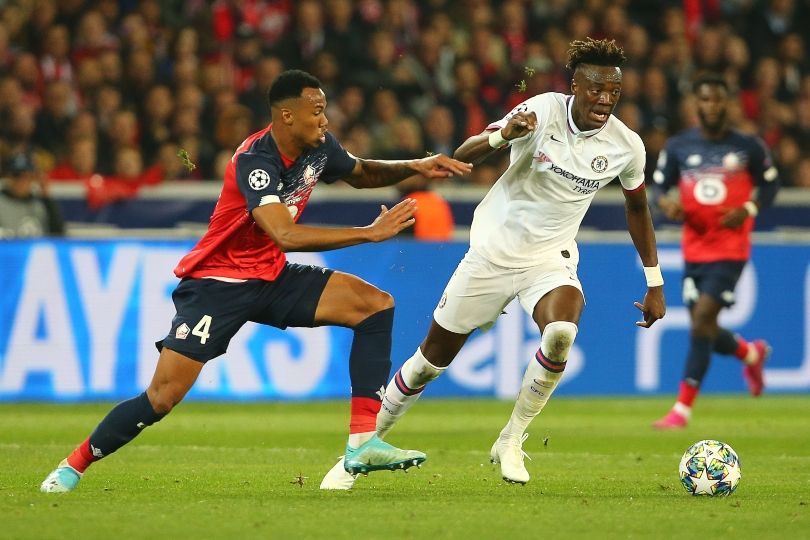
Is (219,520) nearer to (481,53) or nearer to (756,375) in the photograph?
(756,375)

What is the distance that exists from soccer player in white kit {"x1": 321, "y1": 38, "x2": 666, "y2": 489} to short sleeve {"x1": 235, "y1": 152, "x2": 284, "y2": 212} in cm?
144

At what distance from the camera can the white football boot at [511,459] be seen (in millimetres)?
7426

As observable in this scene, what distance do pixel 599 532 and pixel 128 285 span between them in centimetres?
759

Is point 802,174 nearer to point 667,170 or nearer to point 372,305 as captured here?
point 667,170

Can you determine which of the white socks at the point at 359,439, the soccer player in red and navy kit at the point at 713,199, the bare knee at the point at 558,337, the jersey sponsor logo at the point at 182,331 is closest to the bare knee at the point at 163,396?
the jersey sponsor logo at the point at 182,331

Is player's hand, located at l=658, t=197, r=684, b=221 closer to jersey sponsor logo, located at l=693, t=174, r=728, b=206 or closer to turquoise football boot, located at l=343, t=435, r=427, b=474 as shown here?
jersey sponsor logo, located at l=693, t=174, r=728, b=206

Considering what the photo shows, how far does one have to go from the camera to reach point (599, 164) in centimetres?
777

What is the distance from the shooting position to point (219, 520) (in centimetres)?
604

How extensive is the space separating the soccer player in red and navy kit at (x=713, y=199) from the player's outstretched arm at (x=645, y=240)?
3507mm

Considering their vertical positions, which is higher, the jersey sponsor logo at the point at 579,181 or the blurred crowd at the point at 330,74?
the jersey sponsor logo at the point at 579,181

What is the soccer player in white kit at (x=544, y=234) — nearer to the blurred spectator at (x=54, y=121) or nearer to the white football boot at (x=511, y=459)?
the white football boot at (x=511, y=459)

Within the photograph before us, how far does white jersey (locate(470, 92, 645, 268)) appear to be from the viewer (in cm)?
773

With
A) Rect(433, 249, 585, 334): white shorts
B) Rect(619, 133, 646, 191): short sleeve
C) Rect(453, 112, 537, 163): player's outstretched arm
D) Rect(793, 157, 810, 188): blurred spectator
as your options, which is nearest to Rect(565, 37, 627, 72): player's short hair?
Rect(619, 133, 646, 191): short sleeve

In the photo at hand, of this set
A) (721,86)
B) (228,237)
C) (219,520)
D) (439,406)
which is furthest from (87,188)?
(219,520)
